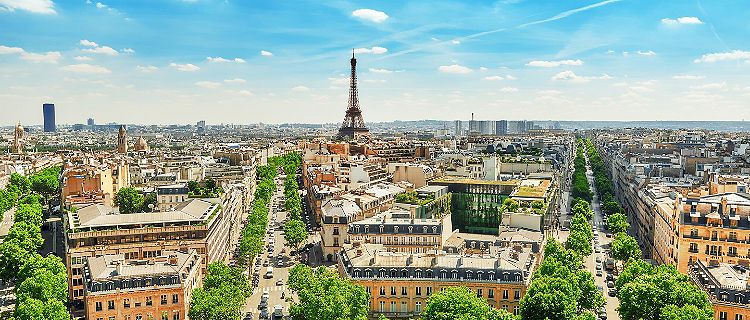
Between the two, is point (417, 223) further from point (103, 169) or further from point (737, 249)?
point (103, 169)

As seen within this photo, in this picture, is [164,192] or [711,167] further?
[711,167]

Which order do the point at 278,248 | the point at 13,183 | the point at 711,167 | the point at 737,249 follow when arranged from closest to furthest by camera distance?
the point at 737,249, the point at 278,248, the point at 711,167, the point at 13,183

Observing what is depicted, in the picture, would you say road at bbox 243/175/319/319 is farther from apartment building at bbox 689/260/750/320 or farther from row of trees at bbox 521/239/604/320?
apartment building at bbox 689/260/750/320

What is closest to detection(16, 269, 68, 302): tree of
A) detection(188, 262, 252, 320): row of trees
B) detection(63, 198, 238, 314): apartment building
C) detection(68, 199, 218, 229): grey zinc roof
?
detection(63, 198, 238, 314): apartment building

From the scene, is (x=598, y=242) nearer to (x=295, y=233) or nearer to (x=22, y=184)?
(x=295, y=233)

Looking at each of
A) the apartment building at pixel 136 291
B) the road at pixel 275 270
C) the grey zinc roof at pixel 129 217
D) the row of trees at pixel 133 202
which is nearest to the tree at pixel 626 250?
the road at pixel 275 270

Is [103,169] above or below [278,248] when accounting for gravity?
above

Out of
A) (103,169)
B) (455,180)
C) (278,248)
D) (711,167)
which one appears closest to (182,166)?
(103,169)
